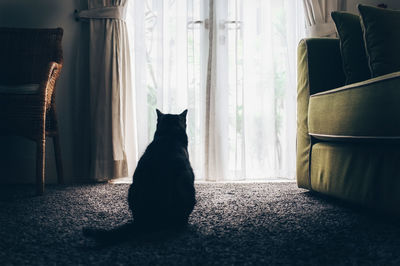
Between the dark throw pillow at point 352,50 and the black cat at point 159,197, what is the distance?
89 cm

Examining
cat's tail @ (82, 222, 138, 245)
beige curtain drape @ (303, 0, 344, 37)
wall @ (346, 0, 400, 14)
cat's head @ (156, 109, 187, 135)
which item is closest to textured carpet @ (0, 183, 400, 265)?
cat's tail @ (82, 222, 138, 245)

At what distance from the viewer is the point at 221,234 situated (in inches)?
36.8

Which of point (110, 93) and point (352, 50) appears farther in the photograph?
point (110, 93)

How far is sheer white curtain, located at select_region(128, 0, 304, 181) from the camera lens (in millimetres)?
2191

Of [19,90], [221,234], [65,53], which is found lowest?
[221,234]

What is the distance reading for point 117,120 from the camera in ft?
6.91

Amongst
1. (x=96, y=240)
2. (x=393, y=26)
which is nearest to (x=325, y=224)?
(x=96, y=240)

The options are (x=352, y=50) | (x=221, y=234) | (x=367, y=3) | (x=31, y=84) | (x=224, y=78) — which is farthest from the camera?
(x=367, y=3)

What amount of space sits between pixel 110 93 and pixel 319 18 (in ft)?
5.03

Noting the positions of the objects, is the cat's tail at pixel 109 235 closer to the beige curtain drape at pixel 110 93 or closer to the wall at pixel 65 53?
the beige curtain drape at pixel 110 93

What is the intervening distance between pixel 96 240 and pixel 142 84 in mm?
1503

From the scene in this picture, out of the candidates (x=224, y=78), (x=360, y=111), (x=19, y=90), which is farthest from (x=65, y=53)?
(x=360, y=111)

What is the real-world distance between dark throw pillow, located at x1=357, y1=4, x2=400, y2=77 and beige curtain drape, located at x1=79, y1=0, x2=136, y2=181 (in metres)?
1.46

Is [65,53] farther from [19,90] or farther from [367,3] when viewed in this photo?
[367,3]
